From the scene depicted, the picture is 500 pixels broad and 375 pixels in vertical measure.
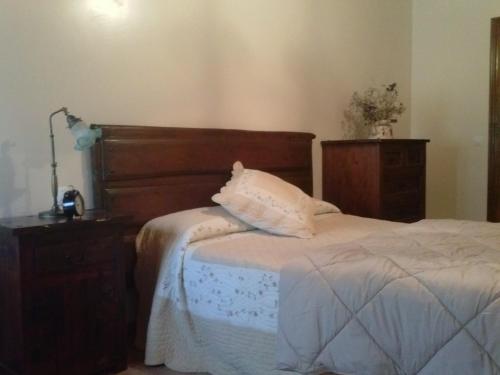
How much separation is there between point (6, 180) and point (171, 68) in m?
1.10

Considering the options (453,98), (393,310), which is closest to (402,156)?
(453,98)

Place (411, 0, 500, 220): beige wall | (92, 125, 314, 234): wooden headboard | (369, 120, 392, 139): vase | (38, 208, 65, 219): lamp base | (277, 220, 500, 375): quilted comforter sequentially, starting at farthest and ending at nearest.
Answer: (411, 0, 500, 220): beige wall → (369, 120, 392, 139): vase → (92, 125, 314, 234): wooden headboard → (38, 208, 65, 219): lamp base → (277, 220, 500, 375): quilted comforter

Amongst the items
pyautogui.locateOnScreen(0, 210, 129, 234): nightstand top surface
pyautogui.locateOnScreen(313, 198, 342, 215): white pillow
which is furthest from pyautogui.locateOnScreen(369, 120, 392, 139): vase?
pyautogui.locateOnScreen(0, 210, 129, 234): nightstand top surface

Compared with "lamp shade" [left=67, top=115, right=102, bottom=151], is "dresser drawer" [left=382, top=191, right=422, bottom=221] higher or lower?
lower

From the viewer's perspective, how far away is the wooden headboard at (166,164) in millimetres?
2422

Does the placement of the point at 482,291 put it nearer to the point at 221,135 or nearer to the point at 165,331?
the point at 165,331

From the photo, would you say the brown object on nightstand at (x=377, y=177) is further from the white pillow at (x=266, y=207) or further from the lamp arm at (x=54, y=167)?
the lamp arm at (x=54, y=167)

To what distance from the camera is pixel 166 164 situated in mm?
2648

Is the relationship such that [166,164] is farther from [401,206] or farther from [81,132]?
[401,206]

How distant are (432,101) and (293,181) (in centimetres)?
210

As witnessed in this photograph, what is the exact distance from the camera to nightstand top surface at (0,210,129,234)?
6.00ft

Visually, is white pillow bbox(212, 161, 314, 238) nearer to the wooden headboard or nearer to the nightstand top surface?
the wooden headboard

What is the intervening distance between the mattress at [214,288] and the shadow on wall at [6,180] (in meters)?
0.65

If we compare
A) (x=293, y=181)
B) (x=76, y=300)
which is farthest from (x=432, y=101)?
(x=76, y=300)
